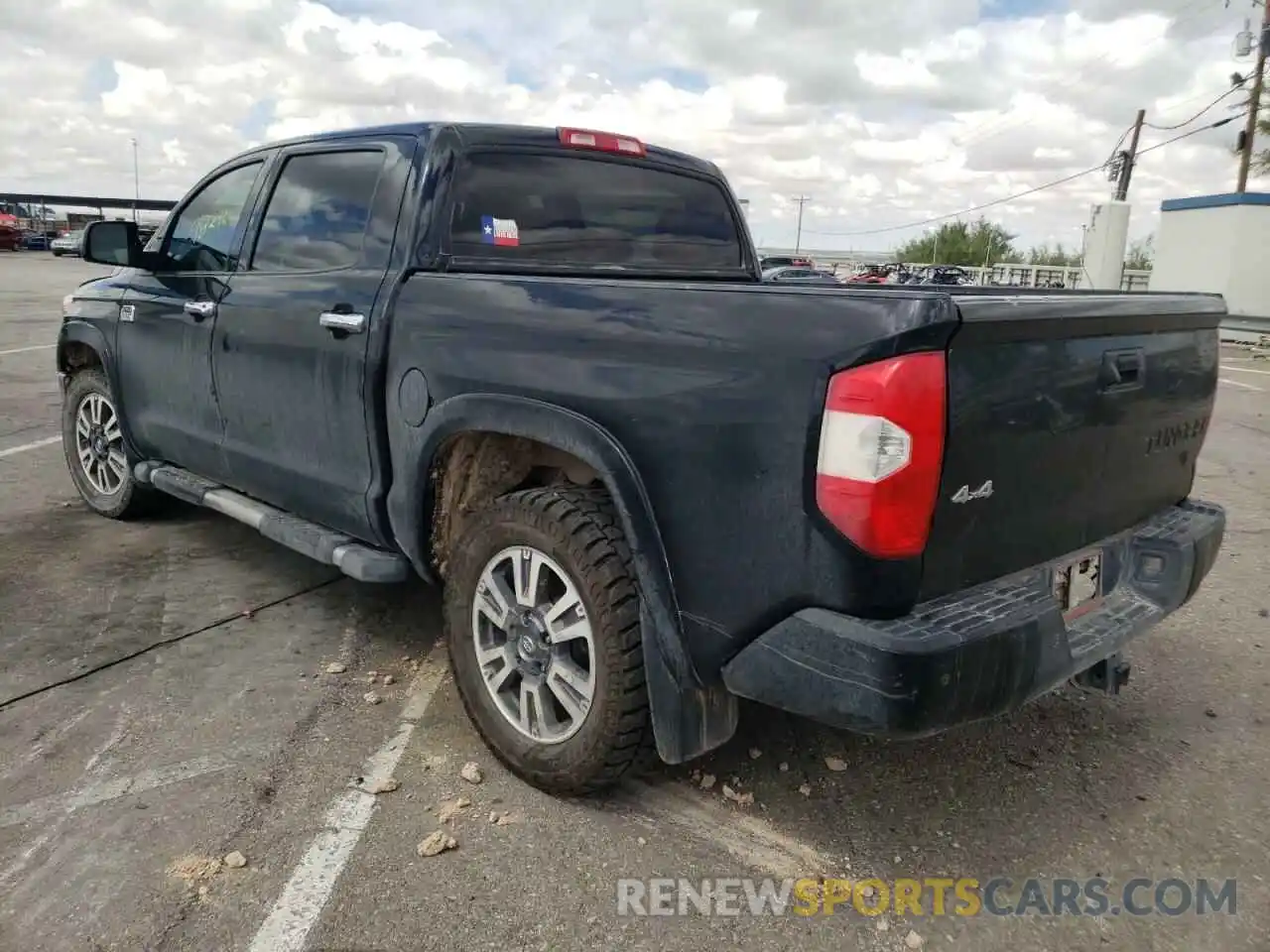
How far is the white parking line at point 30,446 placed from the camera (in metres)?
7.33

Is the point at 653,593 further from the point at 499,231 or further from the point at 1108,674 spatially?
the point at 499,231

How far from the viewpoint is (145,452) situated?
508 centimetres

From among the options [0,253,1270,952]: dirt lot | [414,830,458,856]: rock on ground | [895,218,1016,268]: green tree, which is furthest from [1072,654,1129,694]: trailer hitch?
[895,218,1016,268]: green tree

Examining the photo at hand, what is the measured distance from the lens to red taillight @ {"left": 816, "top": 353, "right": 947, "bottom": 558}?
213 cm

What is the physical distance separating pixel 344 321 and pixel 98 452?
2.95 metres

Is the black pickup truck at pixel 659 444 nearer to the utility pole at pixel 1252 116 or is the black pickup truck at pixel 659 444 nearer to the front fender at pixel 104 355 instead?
the front fender at pixel 104 355

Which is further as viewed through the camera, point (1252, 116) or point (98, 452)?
point (1252, 116)

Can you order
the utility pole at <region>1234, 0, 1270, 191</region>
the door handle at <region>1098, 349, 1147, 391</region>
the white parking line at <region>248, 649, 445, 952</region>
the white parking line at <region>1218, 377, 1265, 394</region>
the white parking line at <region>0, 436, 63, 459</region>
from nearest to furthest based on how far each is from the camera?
the white parking line at <region>248, 649, 445, 952</region> → the door handle at <region>1098, 349, 1147, 391</region> → the white parking line at <region>0, 436, 63, 459</region> → the white parking line at <region>1218, 377, 1265, 394</region> → the utility pole at <region>1234, 0, 1270, 191</region>

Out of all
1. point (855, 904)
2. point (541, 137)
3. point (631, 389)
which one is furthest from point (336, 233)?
point (855, 904)

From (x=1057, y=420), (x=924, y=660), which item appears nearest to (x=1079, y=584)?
(x=1057, y=420)

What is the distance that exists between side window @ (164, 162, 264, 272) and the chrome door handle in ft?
3.34

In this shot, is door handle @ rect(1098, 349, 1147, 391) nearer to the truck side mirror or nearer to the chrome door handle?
the chrome door handle

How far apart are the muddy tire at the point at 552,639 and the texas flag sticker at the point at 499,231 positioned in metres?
1.06

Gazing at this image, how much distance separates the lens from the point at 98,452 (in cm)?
559
